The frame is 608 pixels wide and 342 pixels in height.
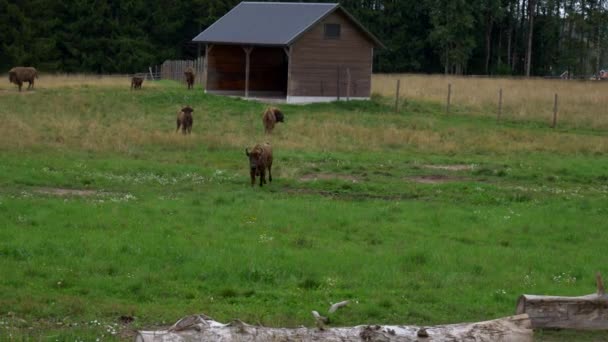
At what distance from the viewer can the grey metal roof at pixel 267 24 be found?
44.7 meters

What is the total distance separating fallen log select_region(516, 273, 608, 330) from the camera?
933 cm

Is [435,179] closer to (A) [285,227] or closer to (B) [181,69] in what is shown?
(A) [285,227]

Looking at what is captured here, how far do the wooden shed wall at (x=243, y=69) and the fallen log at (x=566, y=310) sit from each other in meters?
39.6

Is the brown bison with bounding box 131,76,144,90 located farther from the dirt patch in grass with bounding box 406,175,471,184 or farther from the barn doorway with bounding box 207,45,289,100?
the dirt patch in grass with bounding box 406,175,471,184

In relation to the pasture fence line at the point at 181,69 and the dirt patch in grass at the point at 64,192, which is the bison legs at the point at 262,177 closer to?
the dirt patch in grass at the point at 64,192

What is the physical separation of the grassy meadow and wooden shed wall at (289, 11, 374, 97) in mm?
14772

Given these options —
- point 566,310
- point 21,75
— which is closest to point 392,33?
point 21,75

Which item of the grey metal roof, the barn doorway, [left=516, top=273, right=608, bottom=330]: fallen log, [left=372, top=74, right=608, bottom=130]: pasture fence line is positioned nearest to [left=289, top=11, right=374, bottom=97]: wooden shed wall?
the grey metal roof

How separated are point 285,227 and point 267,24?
33499mm

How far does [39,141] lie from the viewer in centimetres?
2562

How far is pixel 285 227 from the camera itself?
1488 cm

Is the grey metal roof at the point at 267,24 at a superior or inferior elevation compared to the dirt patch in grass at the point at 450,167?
superior

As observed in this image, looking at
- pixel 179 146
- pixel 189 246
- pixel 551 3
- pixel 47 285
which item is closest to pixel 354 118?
pixel 179 146

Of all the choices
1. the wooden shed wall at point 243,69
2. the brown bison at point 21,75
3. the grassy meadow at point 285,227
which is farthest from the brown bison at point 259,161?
the brown bison at point 21,75
